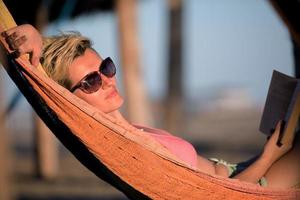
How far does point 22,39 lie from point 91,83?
309mm

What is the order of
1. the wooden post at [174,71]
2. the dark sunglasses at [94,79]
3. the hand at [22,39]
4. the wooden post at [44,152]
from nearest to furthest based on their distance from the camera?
the hand at [22,39] → the dark sunglasses at [94,79] → the wooden post at [44,152] → the wooden post at [174,71]

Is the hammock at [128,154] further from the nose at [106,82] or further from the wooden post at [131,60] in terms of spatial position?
the wooden post at [131,60]

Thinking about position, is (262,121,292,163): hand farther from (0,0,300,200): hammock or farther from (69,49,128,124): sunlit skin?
(69,49,128,124): sunlit skin

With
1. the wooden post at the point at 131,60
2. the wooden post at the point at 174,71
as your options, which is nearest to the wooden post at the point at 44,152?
the wooden post at the point at 174,71

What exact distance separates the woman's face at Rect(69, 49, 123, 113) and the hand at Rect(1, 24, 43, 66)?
0.70 ft

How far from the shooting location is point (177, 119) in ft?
31.0

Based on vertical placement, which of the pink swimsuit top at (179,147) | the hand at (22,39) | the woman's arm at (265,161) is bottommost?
the woman's arm at (265,161)

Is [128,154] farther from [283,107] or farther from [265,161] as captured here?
[283,107]

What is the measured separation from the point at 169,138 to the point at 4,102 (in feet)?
11.6

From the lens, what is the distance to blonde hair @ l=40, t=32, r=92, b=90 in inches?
103

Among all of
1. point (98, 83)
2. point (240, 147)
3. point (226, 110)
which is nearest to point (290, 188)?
point (98, 83)

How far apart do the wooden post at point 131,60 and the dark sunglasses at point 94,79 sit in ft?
16.0

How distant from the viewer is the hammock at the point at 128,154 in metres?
2.41

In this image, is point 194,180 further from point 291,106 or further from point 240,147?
point 240,147
